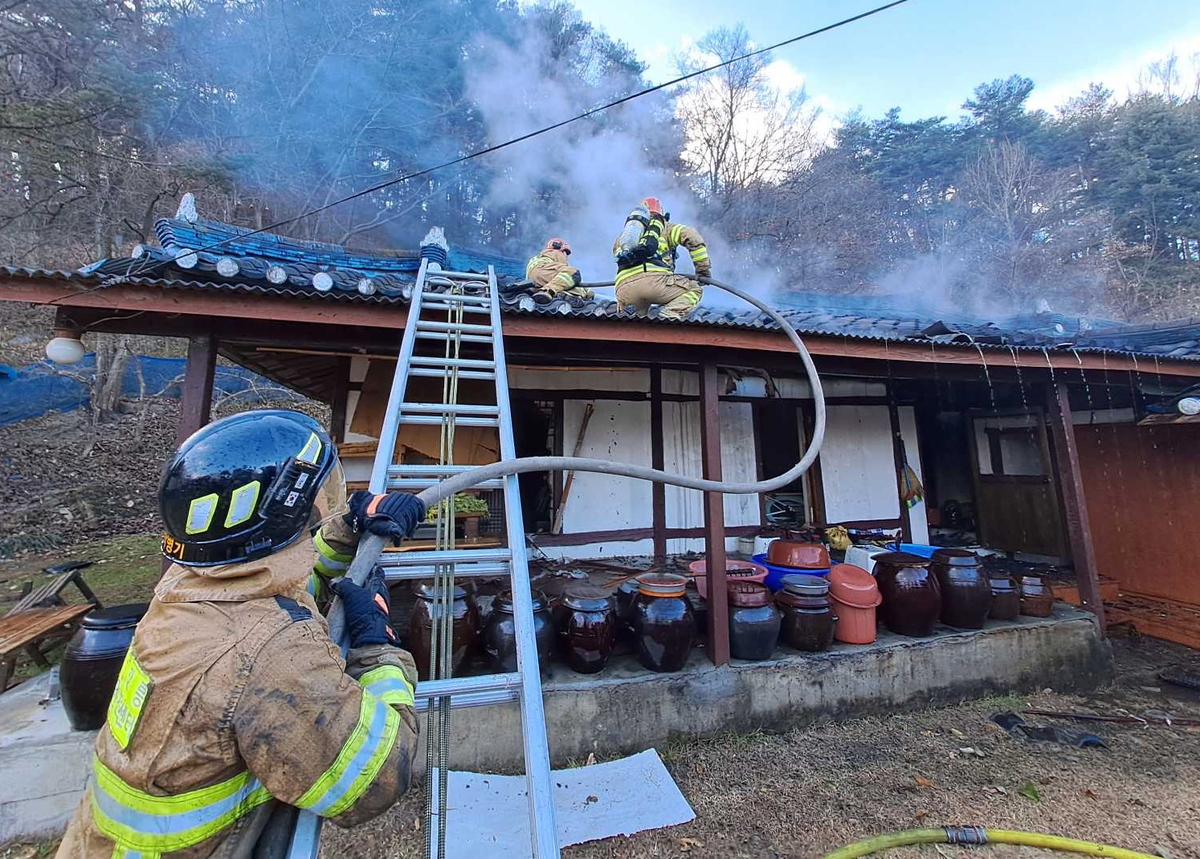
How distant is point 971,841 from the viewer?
2.80 m

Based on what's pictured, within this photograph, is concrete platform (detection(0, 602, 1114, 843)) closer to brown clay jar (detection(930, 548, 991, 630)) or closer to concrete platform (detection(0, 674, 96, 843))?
concrete platform (detection(0, 674, 96, 843))

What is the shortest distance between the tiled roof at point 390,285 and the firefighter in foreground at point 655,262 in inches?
14.7

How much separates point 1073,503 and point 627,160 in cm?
1834

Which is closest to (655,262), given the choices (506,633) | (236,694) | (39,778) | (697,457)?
(697,457)

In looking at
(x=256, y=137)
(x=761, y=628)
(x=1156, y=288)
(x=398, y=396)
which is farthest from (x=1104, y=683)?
(x=256, y=137)

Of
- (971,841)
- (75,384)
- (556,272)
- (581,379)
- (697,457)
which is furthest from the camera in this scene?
(75,384)

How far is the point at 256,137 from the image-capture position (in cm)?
1659

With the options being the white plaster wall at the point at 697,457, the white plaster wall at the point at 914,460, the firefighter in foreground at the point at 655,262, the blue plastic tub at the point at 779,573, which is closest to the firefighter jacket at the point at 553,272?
the firefighter in foreground at the point at 655,262

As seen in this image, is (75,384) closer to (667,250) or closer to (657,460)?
(657,460)

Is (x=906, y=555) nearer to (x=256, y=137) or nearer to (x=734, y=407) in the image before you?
(x=734, y=407)

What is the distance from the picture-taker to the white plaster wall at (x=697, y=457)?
243 inches

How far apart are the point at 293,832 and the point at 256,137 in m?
21.7

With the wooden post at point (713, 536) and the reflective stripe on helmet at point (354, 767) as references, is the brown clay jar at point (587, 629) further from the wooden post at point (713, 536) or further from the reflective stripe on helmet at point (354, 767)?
the reflective stripe on helmet at point (354, 767)

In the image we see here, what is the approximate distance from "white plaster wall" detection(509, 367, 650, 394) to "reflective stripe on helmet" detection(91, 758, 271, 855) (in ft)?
16.3
